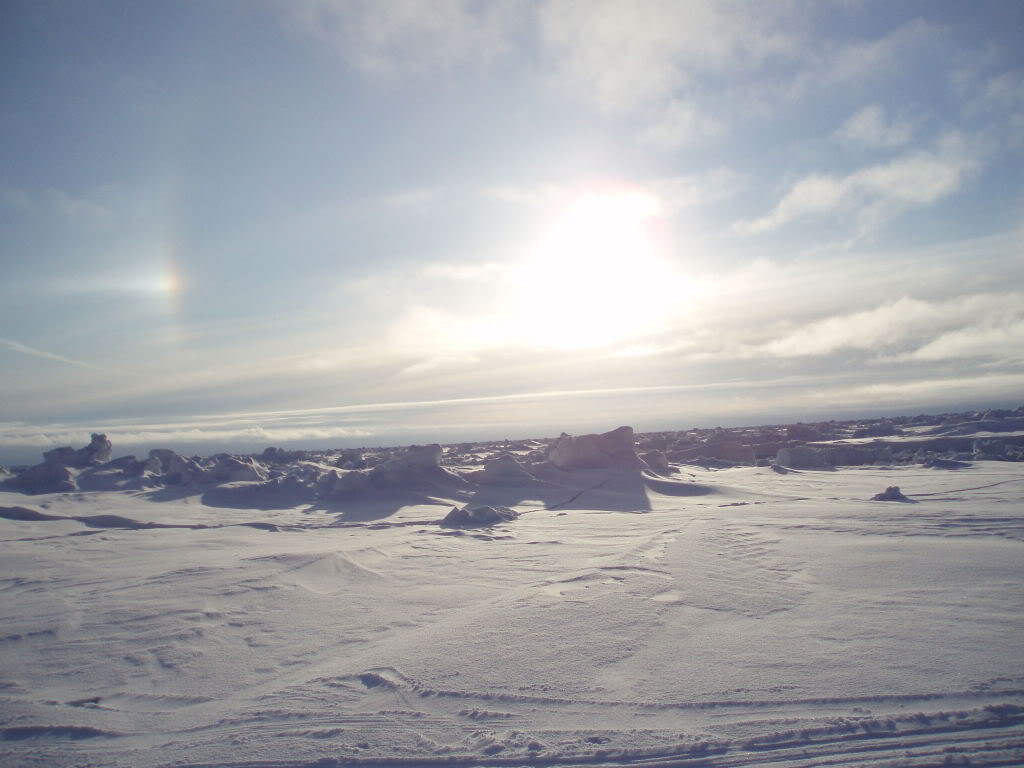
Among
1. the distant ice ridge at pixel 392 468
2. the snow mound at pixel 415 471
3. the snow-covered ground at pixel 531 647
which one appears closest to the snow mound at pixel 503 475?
the distant ice ridge at pixel 392 468

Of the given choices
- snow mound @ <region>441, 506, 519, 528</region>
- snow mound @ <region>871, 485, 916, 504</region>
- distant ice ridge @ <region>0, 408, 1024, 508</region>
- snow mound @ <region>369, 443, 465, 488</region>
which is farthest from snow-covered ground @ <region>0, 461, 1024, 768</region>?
snow mound @ <region>369, 443, 465, 488</region>

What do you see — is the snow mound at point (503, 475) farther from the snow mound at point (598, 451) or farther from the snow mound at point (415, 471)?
the snow mound at point (598, 451)

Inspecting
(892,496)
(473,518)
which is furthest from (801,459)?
(473,518)

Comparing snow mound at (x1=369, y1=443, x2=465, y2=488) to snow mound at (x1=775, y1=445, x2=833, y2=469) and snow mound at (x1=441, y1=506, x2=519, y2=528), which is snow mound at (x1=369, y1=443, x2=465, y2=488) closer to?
snow mound at (x1=441, y1=506, x2=519, y2=528)

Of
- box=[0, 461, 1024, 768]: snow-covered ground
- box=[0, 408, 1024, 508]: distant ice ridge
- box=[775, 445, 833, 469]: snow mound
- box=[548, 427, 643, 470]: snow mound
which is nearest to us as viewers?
box=[0, 461, 1024, 768]: snow-covered ground

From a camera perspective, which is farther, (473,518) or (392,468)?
(392,468)

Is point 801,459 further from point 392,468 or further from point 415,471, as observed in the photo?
point 392,468

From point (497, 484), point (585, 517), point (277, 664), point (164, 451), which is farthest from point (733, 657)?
point (164, 451)

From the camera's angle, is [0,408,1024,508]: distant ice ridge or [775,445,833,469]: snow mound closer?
[0,408,1024,508]: distant ice ridge
